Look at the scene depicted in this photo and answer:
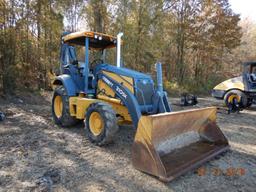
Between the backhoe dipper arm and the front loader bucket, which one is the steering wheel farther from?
the front loader bucket

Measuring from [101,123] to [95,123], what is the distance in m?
0.19

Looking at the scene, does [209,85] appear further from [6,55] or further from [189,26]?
[6,55]

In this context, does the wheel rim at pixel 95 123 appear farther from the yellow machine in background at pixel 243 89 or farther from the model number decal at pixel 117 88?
the yellow machine in background at pixel 243 89

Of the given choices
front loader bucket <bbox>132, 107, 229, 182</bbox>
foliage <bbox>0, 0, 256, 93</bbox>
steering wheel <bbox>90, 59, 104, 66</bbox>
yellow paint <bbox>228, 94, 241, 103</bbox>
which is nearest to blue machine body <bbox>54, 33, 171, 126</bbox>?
steering wheel <bbox>90, 59, 104, 66</bbox>

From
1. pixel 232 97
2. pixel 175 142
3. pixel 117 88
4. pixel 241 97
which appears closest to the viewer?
pixel 175 142

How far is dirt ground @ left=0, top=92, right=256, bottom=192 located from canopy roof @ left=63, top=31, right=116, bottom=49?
1964 mm

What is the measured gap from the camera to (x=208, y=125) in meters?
4.49

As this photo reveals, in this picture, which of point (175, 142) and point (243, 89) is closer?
point (175, 142)

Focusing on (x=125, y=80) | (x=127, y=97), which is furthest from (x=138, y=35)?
(x=127, y=97)

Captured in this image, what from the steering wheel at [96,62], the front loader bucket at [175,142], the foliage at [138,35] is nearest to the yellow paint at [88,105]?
the steering wheel at [96,62]

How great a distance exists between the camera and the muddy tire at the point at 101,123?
155 inches

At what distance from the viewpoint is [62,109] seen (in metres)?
5.35

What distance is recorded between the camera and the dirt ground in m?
2.90

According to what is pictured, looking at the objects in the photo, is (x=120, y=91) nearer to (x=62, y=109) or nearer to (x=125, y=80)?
(x=125, y=80)
